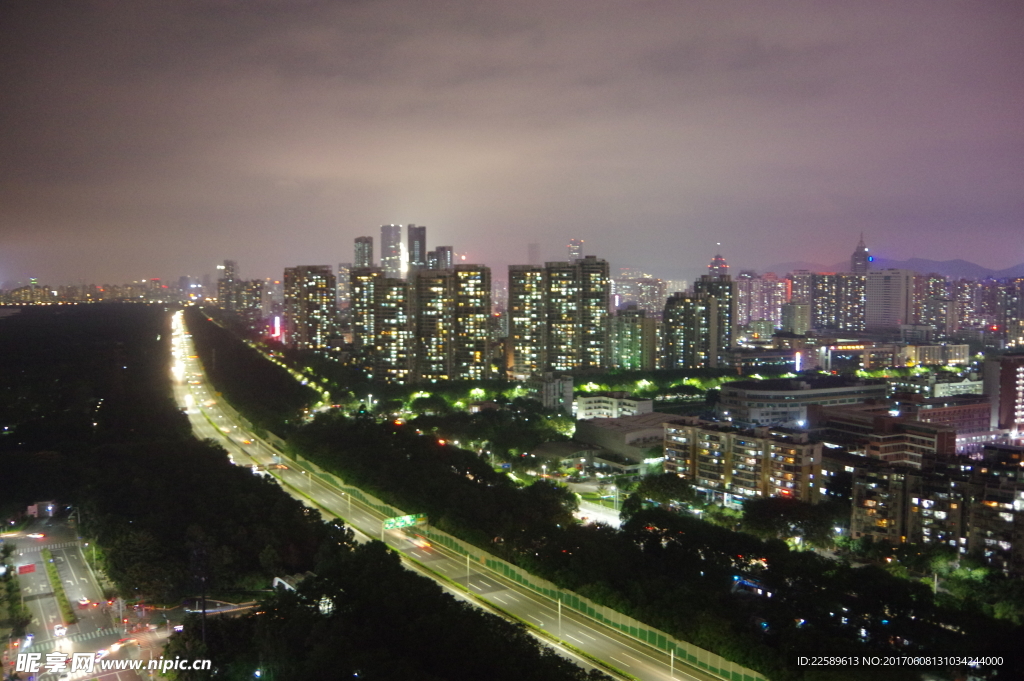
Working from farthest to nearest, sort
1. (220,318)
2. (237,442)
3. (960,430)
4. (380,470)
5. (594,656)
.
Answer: (220,318) → (960,430) → (237,442) → (380,470) → (594,656)

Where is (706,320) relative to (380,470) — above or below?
above

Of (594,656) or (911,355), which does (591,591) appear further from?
(911,355)

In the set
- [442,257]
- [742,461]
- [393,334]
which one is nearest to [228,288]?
[442,257]

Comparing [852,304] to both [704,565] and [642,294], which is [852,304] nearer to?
[642,294]

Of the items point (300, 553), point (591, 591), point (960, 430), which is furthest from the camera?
point (960, 430)

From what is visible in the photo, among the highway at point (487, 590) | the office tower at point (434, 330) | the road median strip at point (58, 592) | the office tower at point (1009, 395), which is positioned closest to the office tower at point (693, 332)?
the office tower at point (434, 330)

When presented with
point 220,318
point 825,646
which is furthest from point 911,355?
point 220,318

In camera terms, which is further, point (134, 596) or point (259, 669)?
point (134, 596)

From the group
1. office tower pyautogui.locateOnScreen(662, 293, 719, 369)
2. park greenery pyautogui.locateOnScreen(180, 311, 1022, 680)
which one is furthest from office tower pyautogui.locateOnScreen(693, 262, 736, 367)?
park greenery pyautogui.locateOnScreen(180, 311, 1022, 680)
